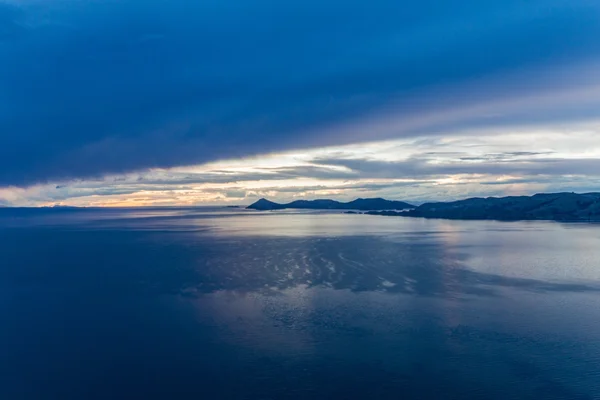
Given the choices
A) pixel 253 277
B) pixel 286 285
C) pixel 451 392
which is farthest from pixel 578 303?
pixel 253 277

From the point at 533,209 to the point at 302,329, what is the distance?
82444 mm

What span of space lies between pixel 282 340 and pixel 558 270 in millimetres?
20872

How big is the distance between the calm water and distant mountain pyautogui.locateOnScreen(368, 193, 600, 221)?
54841mm

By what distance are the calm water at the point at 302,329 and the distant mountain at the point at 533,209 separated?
5484 cm

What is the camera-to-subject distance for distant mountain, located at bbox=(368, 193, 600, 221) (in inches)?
3108

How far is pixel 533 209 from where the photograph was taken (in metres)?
85.9

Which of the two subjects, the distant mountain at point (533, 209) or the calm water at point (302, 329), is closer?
the calm water at point (302, 329)

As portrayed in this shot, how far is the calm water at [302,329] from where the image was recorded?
1230 centimetres

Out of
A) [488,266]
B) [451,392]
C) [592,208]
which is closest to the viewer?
[451,392]

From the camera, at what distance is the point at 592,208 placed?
257 ft

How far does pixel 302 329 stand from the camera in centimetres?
1619

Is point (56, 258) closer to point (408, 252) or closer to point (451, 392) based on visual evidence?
point (408, 252)

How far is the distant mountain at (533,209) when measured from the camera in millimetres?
78938

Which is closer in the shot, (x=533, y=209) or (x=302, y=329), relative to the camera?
(x=302, y=329)
